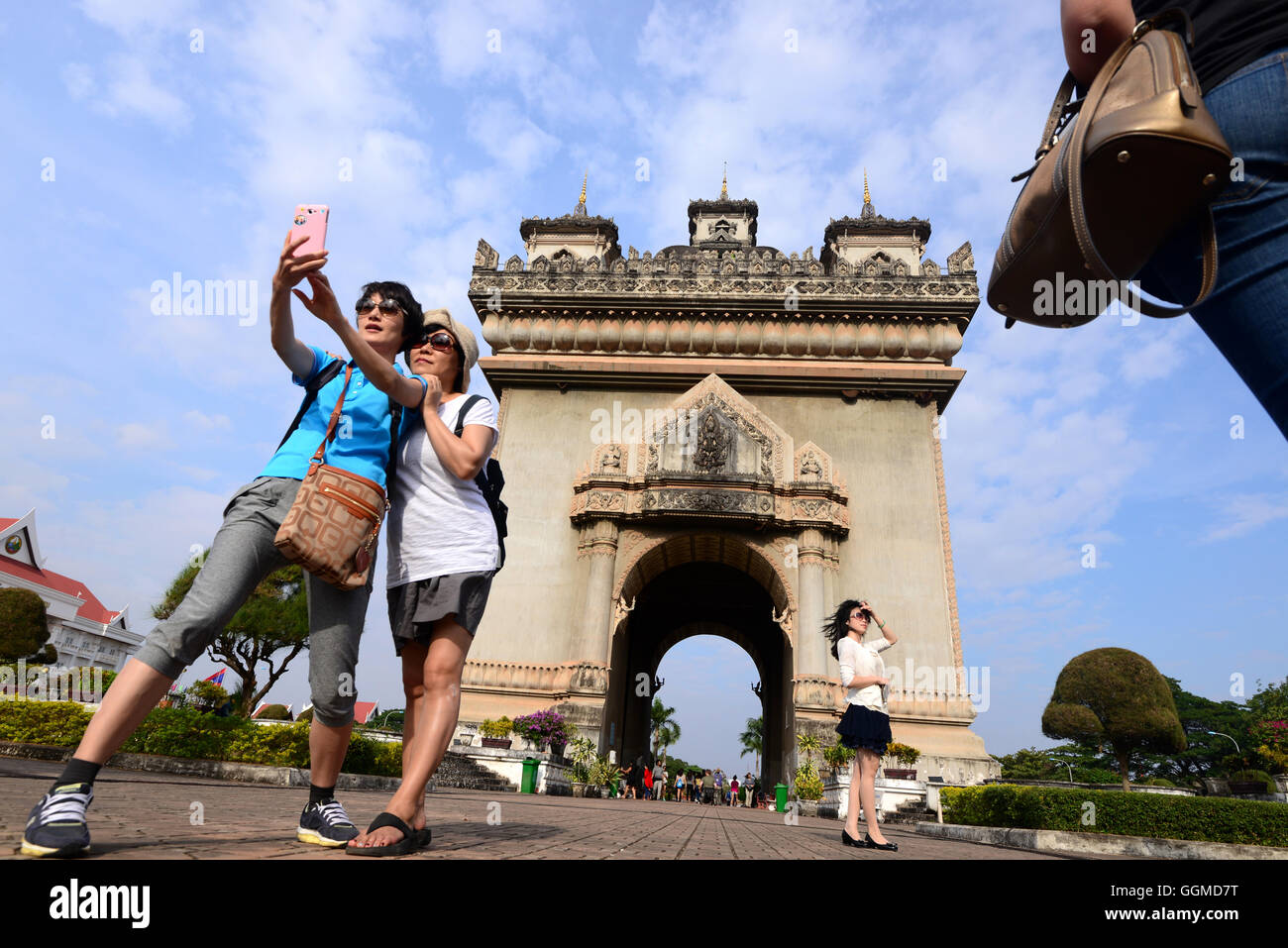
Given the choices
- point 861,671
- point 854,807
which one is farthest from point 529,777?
point 861,671

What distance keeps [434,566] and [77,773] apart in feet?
4.44

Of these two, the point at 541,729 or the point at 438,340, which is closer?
the point at 438,340

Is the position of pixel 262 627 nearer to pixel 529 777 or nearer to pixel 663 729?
pixel 529 777

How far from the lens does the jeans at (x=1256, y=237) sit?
1.87 metres

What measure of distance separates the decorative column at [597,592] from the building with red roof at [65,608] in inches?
1615

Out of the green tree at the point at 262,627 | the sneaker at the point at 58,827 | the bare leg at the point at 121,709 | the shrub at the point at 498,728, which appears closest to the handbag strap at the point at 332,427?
the bare leg at the point at 121,709

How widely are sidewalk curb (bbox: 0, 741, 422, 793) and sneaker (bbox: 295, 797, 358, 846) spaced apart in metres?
6.67

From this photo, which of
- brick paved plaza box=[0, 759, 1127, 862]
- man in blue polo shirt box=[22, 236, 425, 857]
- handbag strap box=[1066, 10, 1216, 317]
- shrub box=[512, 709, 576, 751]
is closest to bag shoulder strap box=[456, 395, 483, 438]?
man in blue polo shirt box=[22, 236, 425, 857]

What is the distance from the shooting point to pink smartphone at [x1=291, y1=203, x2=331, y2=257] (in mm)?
2820

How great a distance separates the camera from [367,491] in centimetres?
305

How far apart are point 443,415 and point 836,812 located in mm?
12967

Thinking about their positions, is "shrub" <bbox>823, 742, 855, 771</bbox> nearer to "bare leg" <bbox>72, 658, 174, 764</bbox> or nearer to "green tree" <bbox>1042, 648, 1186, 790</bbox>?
"bare leg" <bbox>72, 658, 174, 764</bbox>

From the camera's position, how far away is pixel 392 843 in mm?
2697
